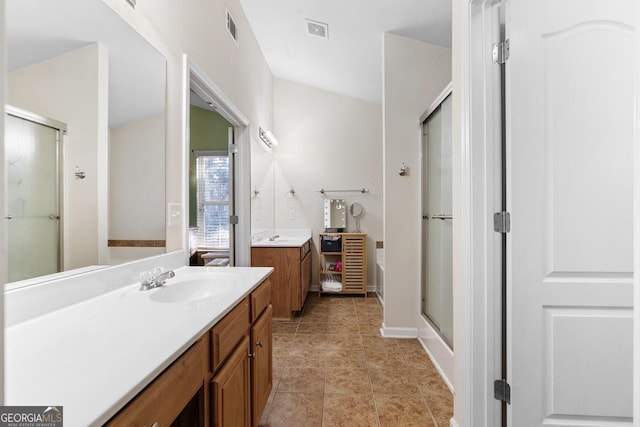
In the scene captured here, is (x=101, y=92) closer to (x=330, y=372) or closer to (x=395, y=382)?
(x=330, y=372)

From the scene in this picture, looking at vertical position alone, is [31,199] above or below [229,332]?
above

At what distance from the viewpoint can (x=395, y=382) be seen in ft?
6.23

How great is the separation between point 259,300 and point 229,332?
372mm

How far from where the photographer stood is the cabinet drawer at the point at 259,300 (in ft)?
4.17

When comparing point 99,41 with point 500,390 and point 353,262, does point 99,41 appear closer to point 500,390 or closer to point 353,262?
point 500,390

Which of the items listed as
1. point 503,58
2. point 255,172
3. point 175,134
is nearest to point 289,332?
point 255,172

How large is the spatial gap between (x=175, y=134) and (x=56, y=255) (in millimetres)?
861

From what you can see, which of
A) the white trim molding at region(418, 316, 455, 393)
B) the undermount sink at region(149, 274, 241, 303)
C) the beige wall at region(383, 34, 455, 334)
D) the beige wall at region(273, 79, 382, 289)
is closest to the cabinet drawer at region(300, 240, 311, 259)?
the beige wall at region(273, 79, 382, 289)

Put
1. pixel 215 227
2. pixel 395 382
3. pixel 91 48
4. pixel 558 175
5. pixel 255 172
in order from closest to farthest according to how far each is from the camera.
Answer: pixel 91 48 < pixel 558 175 < pixel 395 382 < pixel 255 172 < pixel 215 227

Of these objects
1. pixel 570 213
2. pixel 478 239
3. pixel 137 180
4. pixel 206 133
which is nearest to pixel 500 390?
pixel 478 239

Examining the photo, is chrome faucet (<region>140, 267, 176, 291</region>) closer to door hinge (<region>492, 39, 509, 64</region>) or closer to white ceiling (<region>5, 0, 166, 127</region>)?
white ceiling (<region>5, 0, 166, 127</region>)

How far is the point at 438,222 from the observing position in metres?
2.20

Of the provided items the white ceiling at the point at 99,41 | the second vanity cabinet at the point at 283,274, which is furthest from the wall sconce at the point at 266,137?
the white ceiling at the point at 99,41

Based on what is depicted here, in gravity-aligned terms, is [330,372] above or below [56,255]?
below
